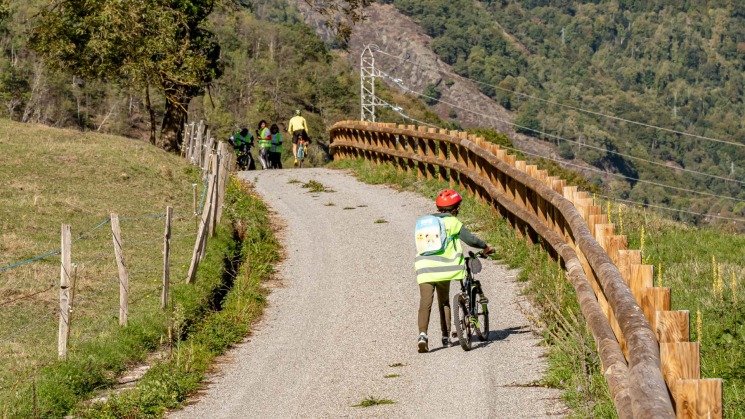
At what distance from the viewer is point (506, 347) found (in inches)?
401

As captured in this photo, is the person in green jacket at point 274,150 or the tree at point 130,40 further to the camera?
the person in green jacket at point 274,150

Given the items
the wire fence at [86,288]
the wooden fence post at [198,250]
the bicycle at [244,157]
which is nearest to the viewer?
the wire fence at [86,288]

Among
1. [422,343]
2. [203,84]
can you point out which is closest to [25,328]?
[422,343]

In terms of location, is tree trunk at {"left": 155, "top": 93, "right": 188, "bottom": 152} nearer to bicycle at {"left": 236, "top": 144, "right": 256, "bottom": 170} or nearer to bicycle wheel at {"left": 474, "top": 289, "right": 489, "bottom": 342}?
bicycle at {"left": 236, "top": 144, "right": 256, "bottom": 170}

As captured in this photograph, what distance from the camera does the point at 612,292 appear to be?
20.8ft

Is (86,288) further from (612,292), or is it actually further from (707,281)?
(612,292)

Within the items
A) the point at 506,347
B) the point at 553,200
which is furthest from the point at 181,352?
the point at 553,200

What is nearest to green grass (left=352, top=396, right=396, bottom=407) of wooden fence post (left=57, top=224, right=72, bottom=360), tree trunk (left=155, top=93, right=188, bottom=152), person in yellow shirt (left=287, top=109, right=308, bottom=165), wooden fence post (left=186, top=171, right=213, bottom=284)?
wooden fence post (left=57, top=224, right=72, bottom=360)

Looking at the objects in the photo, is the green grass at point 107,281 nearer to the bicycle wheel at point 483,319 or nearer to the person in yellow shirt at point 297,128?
the bicycle wheel at point 483,319

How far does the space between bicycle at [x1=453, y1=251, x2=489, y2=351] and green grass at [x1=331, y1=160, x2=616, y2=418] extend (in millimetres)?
537

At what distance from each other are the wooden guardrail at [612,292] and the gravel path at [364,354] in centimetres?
91

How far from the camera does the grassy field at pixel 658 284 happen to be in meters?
7.83

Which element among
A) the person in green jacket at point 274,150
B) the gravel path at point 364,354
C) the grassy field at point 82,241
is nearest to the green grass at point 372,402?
the gravel path at point 364,354

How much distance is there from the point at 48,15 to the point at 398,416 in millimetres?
25267
